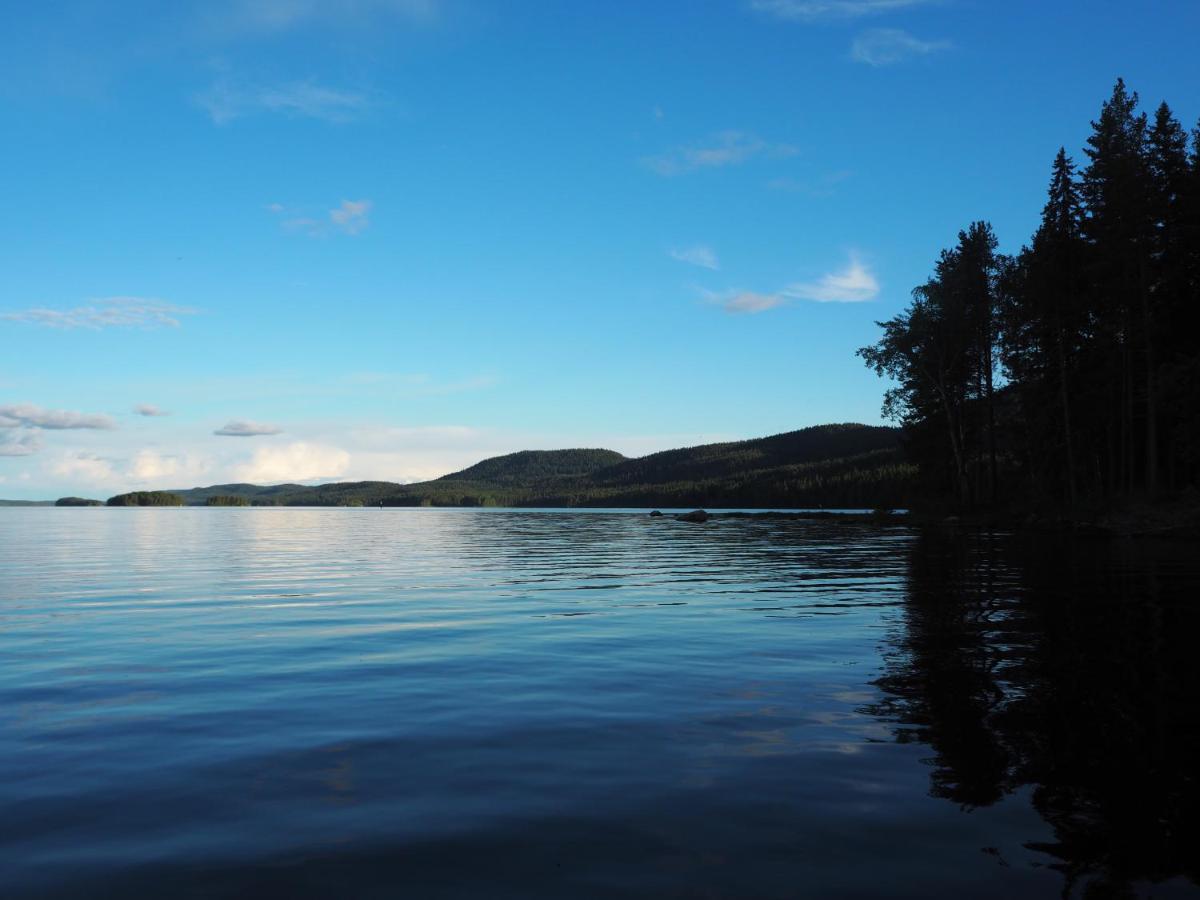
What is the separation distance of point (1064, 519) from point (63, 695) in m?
58.3

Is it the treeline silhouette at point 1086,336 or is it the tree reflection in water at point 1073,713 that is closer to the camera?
the tree reflection in water at point 1073,713

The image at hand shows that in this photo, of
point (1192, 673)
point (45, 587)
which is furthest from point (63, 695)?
point (45, 587)

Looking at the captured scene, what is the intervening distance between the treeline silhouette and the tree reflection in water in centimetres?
3525

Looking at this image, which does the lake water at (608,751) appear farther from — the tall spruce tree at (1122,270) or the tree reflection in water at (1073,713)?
the tall spruce tree at (1122,270)

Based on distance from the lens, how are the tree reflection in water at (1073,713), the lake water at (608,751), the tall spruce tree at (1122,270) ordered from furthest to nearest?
the tall spruce tree at (1122,270) → the tree reflection in water at (1073,713) → the lake water at (608,751)

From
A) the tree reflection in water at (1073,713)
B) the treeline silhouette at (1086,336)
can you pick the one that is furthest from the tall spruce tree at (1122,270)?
the tree reflection in water at (1073,713)

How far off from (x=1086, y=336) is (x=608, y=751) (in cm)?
6256

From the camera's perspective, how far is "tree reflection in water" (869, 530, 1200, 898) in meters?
6.06

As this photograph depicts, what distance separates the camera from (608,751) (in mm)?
8617

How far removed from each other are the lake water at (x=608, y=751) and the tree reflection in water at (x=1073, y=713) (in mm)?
46

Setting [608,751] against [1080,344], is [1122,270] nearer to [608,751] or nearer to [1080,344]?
[1080,344]

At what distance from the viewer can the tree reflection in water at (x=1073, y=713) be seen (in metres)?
6.06

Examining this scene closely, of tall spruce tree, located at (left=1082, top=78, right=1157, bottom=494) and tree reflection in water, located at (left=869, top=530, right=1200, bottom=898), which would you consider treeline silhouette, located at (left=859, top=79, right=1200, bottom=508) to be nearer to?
tall spruce tree, located at (left=1082, top=78, right=1157, bottom=494)

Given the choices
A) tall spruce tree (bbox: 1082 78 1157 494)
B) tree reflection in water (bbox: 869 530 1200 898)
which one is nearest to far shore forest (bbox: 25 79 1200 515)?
tall spruce tree (bbox: 1082 78 1157 494)
